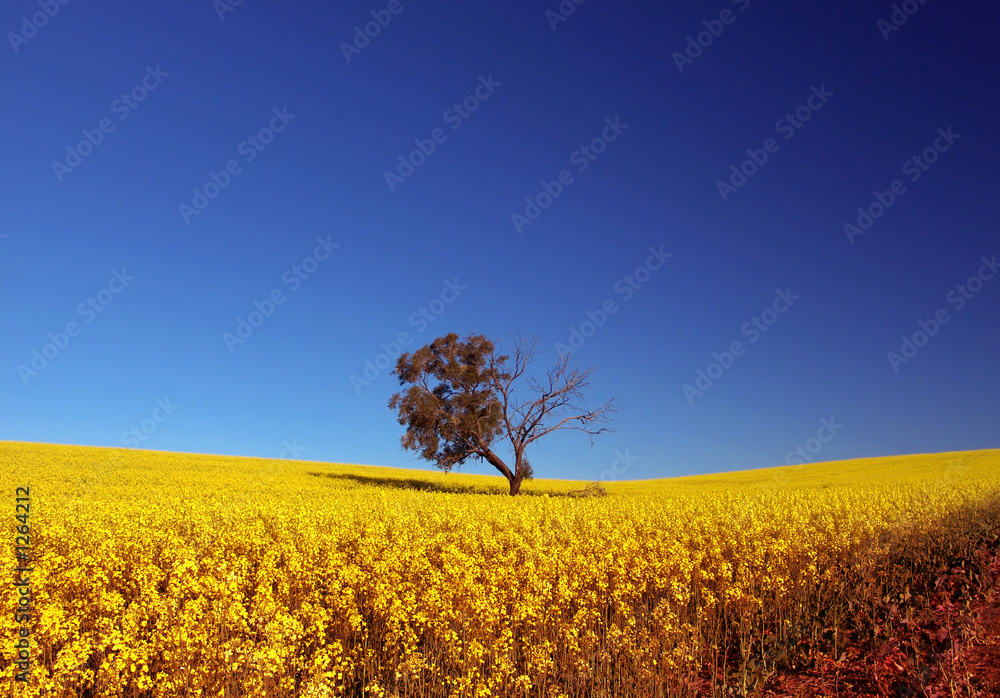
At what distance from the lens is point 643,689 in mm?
5496

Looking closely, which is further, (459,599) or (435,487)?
(435,487)

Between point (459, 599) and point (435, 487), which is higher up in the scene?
point (435, 487)

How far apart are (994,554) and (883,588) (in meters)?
2.75

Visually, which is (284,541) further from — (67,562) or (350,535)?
(67,562)

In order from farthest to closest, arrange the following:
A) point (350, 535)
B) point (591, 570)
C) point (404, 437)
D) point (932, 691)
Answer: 1. point (404, 437)
2. point (350, 535)
3. point (591, 570)
4. point (932, 691)

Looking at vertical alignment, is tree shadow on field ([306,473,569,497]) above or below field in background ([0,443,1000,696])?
above

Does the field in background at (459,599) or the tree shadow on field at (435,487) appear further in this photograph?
the tree shadow on field at (435,487)

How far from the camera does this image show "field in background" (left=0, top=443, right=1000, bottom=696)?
4.95 meters

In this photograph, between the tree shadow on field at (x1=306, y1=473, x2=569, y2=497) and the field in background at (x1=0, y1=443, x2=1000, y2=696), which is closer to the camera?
the field in background at (x1=0, y1=443, x2=1000, y2=696)

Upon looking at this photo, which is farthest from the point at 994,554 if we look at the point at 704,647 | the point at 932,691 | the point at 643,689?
the point at 643,689

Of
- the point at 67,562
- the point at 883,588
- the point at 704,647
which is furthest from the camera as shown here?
the point at 883,588

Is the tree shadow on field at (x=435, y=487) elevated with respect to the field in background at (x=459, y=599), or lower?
elevated

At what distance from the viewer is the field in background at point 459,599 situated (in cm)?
495

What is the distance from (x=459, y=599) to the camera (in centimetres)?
645
